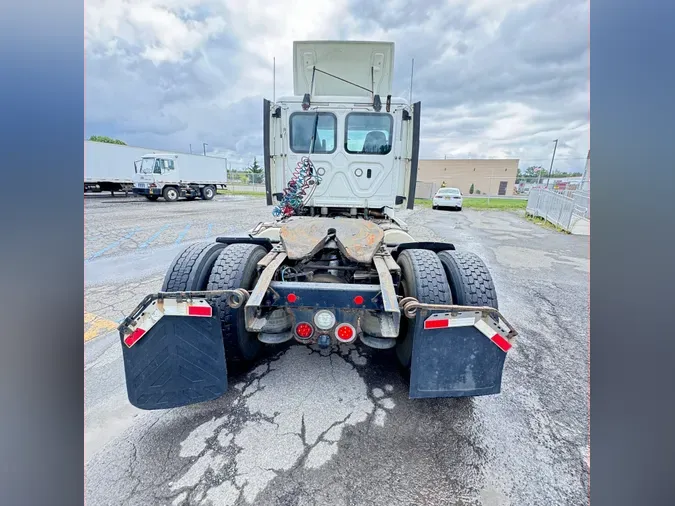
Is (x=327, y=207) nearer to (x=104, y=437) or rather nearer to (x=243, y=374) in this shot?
(x=243, y=374)

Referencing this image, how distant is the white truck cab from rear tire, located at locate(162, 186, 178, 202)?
19.7 m

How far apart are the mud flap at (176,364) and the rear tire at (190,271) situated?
17.4 inches

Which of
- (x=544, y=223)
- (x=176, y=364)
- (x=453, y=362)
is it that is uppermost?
(x=544, y=223)

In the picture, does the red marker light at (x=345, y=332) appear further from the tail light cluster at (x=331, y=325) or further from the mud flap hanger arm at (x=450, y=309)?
the mud flap hanger arm at (x=450, y=309)

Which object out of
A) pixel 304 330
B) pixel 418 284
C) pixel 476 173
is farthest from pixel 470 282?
pixel 476 173

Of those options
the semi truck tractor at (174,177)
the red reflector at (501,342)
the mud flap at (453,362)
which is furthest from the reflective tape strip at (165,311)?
the semi truck tractor at (174,177)

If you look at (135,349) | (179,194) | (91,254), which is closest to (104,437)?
(135,349)

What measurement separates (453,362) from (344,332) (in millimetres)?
779

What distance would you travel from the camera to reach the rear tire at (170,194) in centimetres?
2108

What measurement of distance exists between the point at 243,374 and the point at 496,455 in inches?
82.1

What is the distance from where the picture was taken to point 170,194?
21328mm

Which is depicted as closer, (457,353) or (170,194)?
(457,353)

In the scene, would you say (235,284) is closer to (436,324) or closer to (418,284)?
(418,284)
